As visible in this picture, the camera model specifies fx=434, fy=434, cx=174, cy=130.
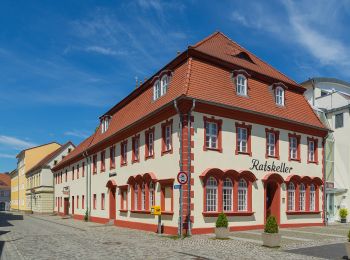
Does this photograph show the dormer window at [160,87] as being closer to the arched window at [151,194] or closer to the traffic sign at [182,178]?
the arched window at [151,194]

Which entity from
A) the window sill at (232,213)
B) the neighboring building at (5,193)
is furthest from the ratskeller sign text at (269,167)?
the neighboring building at (5,193)

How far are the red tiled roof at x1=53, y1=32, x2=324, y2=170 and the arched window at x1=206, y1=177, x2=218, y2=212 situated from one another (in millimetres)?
4207

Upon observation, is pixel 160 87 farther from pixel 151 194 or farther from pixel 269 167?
pixel 269 167

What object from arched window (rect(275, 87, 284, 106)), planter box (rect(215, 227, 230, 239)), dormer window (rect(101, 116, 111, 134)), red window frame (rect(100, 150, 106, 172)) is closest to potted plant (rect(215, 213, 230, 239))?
planter box (rect(215, 227, 230, 239))

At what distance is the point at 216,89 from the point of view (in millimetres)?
23391

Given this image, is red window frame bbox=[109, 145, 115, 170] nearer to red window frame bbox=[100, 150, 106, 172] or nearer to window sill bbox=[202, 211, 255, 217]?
red window frame bbox=[100, 150, 106, 172]

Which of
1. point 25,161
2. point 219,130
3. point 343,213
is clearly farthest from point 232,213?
point 25,161

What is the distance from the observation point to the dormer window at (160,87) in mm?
25203

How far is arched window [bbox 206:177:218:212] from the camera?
2225cm

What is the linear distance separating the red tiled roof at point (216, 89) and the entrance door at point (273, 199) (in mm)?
4230

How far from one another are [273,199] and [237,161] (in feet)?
14.6

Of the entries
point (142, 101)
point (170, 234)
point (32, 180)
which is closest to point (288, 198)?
point (170, 234)

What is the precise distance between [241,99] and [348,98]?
1448 cm

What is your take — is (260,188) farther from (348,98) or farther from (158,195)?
(348,98)
